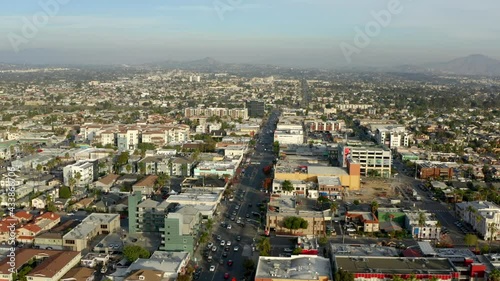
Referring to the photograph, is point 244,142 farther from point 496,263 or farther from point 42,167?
point 496,263

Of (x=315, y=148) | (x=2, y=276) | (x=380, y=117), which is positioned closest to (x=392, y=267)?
(x=2, y=276)

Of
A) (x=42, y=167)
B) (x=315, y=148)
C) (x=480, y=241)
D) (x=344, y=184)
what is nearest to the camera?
(x=480, y=241)

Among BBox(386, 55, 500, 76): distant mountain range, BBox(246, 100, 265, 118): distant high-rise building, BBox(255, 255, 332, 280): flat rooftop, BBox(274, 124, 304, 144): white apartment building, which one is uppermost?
BBox(386, 55, 500, 76): distant mountain range

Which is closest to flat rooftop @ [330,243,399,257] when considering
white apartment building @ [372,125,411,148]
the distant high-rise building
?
white apartment building @ [372,125,411,148]

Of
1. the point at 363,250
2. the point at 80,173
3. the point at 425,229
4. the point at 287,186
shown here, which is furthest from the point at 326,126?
the point at 363,250

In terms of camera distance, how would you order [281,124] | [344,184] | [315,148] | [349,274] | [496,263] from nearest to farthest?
[349,274] < [496,263] < [344,184] < [315,148] < [281,124]

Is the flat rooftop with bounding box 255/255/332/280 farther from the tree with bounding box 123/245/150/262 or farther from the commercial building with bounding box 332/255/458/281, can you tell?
the tree with bounding box 123/245/150/262

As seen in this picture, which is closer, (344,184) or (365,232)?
(365,232)

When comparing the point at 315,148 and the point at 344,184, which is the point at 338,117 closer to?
the point at 315,148
